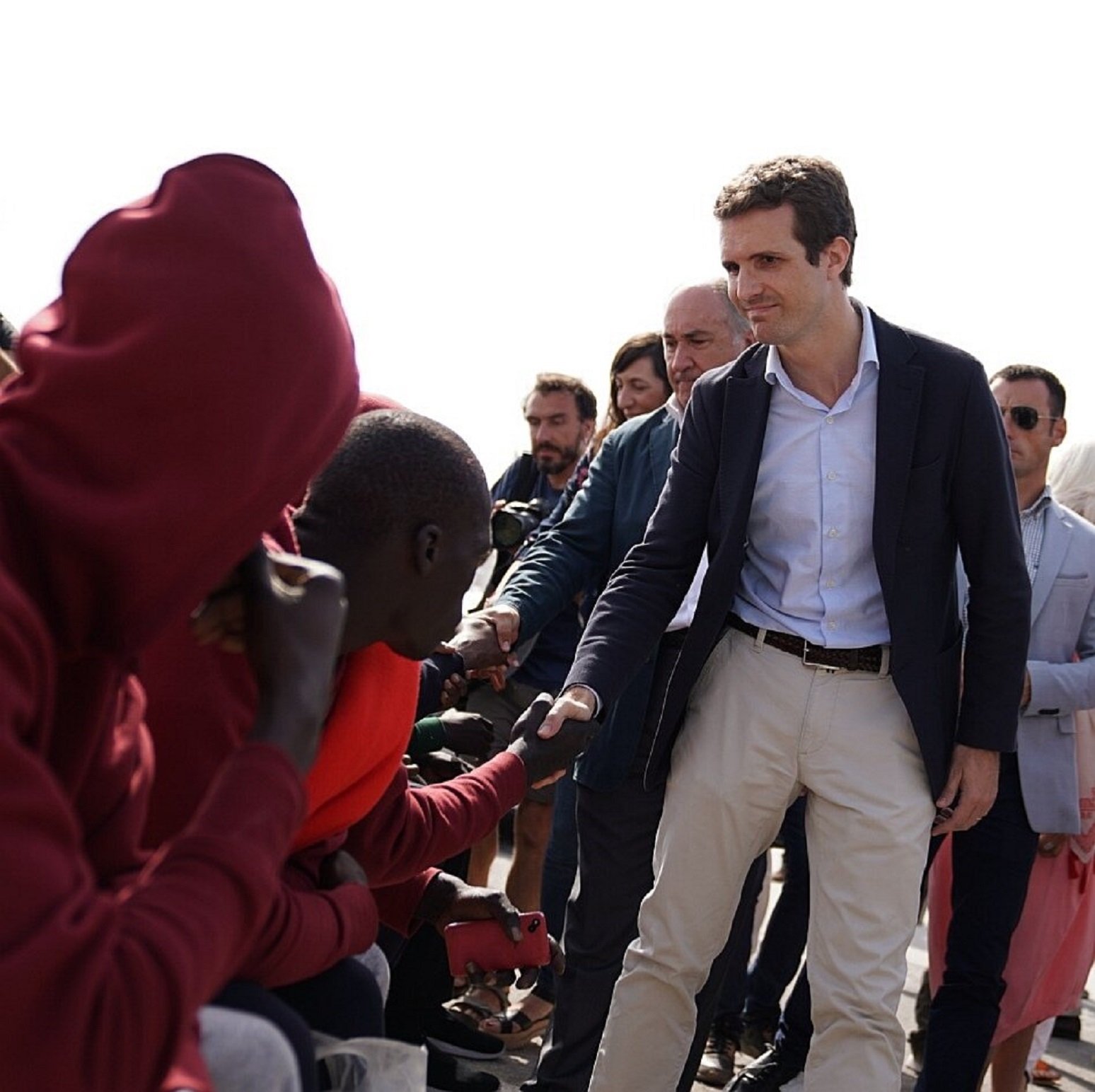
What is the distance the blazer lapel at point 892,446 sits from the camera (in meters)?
3.71

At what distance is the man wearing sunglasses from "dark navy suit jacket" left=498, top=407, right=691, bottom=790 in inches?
39.0

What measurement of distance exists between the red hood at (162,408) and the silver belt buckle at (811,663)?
2105mm

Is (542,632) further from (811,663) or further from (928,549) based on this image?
(928,549)

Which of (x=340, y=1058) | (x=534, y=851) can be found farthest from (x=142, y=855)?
(x=534, y=851)

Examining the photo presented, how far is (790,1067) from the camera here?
16.2 ft

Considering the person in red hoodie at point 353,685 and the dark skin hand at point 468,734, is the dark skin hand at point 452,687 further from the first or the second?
the person in red hoodie at point 353,685

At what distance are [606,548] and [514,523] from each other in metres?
0.96

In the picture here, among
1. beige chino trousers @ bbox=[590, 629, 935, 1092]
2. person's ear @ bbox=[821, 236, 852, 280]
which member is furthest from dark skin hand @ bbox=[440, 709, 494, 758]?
person's ear @ bbox=[821, 236, 852, 280]

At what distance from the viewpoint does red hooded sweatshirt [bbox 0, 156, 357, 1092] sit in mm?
1530

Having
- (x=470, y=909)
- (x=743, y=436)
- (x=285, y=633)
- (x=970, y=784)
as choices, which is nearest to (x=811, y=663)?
(x=970, y=784)

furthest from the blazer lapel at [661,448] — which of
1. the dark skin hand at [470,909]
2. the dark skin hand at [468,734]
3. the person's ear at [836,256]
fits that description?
the dark skin hand at [470,909]

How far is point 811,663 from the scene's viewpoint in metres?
3.81

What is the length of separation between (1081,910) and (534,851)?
2.09 meters

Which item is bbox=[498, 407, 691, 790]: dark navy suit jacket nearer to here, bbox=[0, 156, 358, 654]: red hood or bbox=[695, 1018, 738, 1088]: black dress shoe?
bbox=[695, 1018, 738, 1088]: black dress shoe
